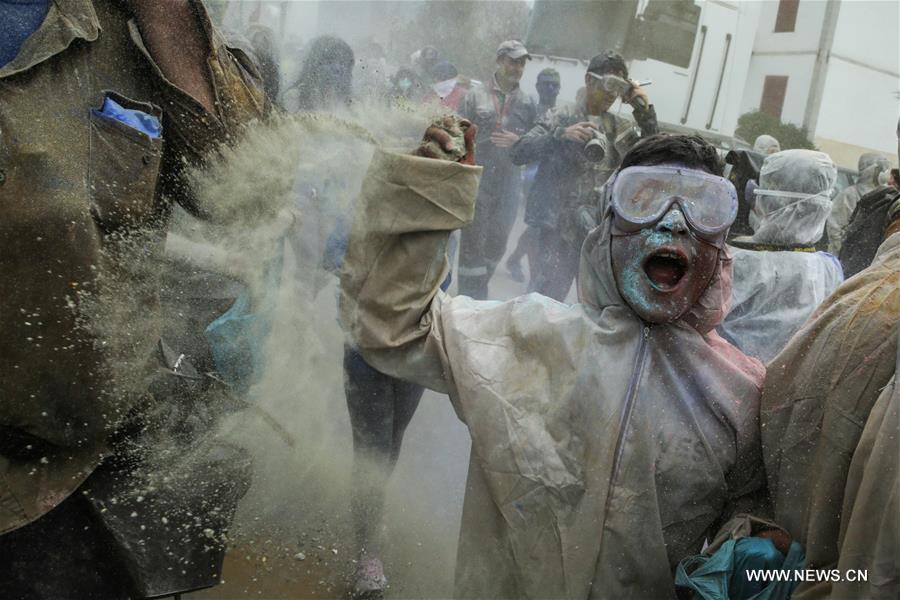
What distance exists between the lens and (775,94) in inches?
949

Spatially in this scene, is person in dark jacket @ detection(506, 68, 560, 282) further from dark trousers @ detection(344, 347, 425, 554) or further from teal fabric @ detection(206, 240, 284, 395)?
teal fabric @ detection(206, 240, 284, 395)

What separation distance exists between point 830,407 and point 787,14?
2490 centimetres

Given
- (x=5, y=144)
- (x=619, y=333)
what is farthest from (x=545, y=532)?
(x=5, y=144)

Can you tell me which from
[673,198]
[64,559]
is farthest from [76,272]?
[673,198]

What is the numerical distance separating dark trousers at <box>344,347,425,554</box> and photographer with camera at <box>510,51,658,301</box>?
245cm

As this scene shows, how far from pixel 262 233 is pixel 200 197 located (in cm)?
41

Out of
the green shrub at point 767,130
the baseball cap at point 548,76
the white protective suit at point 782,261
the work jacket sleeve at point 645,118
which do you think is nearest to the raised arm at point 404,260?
the white protective suit at point 782,261

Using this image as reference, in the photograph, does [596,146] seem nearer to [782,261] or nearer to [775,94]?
[782,261]

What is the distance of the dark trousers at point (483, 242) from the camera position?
560 cm

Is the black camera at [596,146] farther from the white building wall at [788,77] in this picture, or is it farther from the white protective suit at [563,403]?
the white building wall at [788,77]

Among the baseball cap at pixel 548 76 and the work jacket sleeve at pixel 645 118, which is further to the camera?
the baseball cap at pixel 548 76

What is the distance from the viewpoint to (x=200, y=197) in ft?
8.11

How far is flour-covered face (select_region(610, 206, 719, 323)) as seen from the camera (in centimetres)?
230

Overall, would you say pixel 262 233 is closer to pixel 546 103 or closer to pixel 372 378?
pixel 372 378
